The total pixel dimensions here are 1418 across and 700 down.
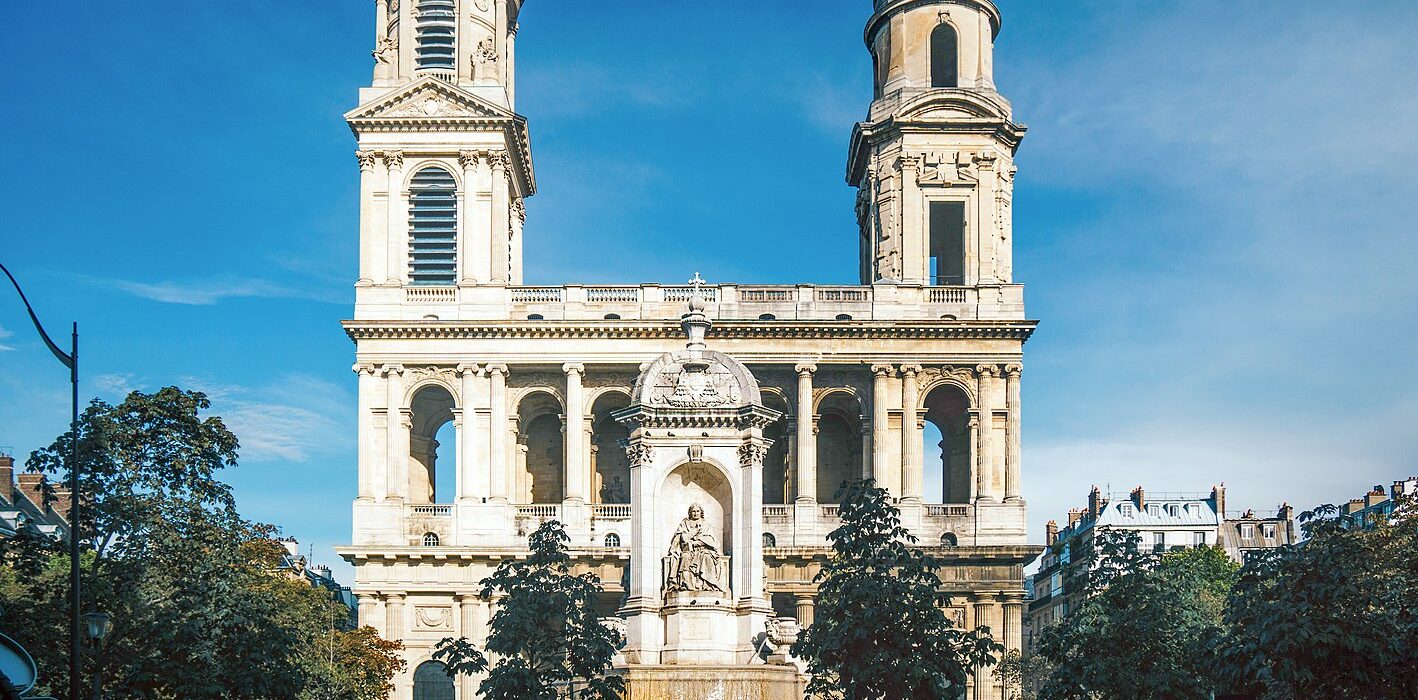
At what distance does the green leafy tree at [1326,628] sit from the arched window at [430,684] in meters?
40.3

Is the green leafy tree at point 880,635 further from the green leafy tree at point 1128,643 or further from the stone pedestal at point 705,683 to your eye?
the green leafy tree at point 1128,643

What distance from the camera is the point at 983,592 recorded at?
2576 inches

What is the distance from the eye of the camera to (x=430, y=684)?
64.6 meters

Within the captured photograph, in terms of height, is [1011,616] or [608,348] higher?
[608,348]

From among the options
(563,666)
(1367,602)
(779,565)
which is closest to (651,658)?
(563,666)

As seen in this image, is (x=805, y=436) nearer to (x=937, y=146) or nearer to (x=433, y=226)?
(x=937, y=146)

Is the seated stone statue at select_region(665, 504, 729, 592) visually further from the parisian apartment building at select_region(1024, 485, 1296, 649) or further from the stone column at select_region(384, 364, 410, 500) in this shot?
the parisian apartment building at select_region(1024, 485, 1296, 649)

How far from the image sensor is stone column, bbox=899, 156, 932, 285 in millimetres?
68812

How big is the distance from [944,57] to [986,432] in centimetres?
1770

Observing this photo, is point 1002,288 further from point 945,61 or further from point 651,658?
point 651,658

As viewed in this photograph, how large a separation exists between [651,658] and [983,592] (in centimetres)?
3441

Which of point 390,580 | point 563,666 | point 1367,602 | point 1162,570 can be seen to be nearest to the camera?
point 1367,602

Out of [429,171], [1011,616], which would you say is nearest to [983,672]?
[1011,616]

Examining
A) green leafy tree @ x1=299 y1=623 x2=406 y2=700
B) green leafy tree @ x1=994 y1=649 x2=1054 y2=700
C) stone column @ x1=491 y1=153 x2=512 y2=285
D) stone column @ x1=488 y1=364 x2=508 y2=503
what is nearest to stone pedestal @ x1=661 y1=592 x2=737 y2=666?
green leafy tree @ x1=299 y1=623 x2=406 y2=700
